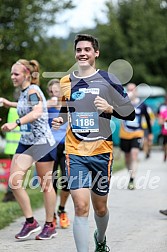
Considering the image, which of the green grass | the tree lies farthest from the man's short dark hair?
the tree

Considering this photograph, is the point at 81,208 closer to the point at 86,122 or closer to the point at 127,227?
the point at 86,122

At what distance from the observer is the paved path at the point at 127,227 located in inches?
287

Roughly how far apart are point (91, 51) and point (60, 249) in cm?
210

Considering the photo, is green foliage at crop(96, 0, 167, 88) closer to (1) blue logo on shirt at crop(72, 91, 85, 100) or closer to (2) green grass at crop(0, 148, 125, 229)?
(2) green grass at crop(0, 148, 125, 229)

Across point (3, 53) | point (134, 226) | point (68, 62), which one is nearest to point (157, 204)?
point (134, 226)

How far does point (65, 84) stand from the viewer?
646 cm

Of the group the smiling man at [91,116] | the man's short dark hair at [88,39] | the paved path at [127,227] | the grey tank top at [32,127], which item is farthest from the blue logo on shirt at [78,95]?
the paved path at [127,227]

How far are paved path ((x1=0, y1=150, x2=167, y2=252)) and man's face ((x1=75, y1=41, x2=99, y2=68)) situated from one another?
1.96m

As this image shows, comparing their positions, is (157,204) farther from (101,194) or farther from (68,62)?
(68,62)

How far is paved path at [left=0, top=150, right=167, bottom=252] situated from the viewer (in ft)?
24.0

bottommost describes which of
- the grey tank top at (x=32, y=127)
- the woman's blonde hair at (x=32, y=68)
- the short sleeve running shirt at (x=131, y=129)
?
the short sleeve running shirt at (x=131, y=129)

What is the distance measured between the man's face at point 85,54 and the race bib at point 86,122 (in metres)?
0.43

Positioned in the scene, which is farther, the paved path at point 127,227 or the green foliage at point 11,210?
the green foliage at point 11,210

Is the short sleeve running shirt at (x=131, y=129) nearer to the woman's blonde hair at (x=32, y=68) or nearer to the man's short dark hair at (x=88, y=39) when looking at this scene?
the woman's blonde hair at (x=32, y=68)
